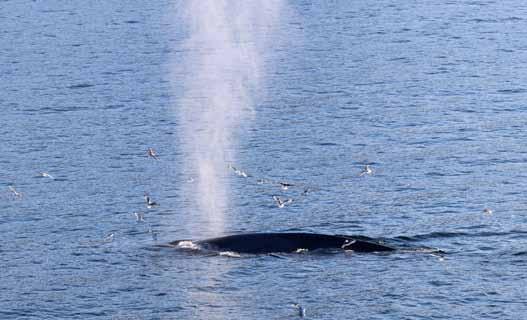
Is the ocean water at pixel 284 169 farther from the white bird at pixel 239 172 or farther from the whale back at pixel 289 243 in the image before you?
the whale back at pixel 289 243

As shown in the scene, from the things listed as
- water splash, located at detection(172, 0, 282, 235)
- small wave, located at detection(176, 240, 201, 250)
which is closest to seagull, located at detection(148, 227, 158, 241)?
small wave, located at detection(176, 240, 201, 250)

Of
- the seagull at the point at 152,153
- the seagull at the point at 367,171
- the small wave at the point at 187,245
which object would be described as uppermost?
the seagull at the point at 152,153

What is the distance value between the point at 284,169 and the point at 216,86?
14.2 metres

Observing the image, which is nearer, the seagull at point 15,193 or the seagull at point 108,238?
the seagull at point 108,238

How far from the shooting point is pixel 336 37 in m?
61.9

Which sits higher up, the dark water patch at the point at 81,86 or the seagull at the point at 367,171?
the dark water patch at the point at 81,86

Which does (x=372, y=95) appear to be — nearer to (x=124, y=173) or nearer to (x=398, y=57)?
(x=398, y=57)

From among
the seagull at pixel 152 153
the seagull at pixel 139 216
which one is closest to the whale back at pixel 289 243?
the seagull at pixel 139 216

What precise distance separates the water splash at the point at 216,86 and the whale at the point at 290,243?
191 centimetres

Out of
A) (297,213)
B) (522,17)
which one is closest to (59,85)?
(297,213)

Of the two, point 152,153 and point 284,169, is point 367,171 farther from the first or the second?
point 152,153

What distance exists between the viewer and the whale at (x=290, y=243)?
3003cm

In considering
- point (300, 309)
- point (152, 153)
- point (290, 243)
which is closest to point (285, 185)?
point (152, 153)

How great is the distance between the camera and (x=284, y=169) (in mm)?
38594
